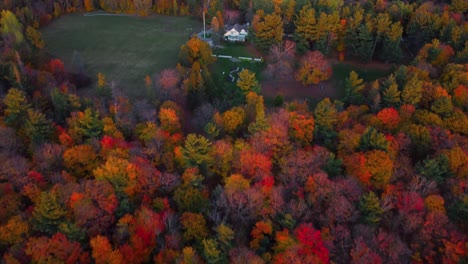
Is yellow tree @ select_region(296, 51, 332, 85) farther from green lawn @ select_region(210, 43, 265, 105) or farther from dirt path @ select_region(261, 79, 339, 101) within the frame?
green lawn @ select_region(210, 43, 265, 105)

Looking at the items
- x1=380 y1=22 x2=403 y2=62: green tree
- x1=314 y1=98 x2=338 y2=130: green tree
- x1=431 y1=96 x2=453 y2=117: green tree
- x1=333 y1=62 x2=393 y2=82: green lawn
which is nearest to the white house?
x1=333 y1=62 x2=393 y2=82: green lawn

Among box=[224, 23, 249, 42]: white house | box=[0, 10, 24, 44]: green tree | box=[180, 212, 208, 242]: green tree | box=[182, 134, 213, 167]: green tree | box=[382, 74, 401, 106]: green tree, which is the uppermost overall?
box=[0, 10, 24, 44]: green tree

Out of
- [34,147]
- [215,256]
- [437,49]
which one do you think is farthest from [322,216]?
[437,49]

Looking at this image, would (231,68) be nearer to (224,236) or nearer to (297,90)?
(297,90)

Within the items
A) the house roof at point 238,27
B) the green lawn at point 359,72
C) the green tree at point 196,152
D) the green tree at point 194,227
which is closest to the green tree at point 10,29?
the house roof at point 238,27

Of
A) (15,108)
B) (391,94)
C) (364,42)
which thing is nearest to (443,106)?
(391,94)

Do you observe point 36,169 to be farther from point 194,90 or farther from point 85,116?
point 194,90

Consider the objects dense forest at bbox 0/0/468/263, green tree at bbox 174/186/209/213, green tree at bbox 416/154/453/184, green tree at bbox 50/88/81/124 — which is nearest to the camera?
dense forest at bbox 0/0/468/263
